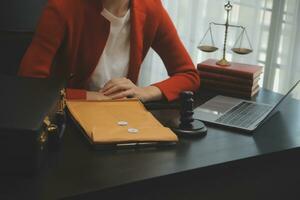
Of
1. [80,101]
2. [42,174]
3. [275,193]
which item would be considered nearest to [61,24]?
[80,101]

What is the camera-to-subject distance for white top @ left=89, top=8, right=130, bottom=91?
5.57 ft

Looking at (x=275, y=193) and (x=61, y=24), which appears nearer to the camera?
(x=275, y=193)

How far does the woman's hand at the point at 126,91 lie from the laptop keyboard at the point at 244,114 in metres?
0.24

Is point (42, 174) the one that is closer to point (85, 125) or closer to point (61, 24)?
point (85, 125)

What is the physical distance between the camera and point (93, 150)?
1.14 m

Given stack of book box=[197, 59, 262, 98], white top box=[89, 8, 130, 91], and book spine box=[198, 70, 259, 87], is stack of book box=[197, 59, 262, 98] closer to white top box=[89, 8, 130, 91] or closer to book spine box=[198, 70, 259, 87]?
book spine box=[198, 70, 259, 87]

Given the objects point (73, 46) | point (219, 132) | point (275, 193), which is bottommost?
point (275, 193)

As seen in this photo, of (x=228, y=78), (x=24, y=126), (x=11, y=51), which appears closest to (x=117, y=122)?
(x=24, y=126)

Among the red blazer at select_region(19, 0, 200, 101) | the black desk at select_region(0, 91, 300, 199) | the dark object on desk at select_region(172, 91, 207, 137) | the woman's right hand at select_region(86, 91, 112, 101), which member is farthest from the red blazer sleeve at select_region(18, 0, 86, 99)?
the dark object on desk at select_region(172, 91, 207, 137)

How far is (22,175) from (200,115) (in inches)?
24.5

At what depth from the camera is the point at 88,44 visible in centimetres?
165

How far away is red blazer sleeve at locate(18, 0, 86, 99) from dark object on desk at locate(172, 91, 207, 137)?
459 millimetres

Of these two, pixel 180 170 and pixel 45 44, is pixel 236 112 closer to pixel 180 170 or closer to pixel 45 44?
pixel 180 170

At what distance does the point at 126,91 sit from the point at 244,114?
0.36m
